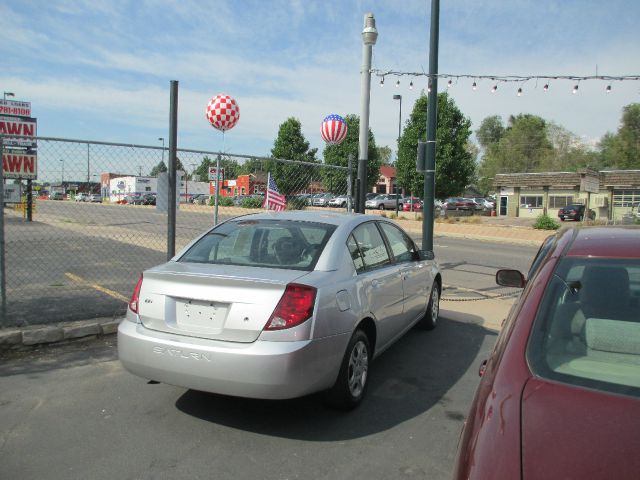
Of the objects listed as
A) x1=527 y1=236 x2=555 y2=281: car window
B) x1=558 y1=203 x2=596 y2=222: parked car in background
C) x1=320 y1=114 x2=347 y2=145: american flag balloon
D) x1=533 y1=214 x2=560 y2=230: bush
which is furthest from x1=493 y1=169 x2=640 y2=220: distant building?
x1=527 y1=236 x2=555 y2=281: car window

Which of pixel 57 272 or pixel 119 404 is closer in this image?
pixel 119 404

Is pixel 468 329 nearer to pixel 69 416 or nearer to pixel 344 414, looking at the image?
pixel 344 414

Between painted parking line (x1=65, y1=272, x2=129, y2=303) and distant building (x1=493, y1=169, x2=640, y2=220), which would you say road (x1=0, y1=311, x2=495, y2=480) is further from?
distant building (x1=493, y1=169, x2=640, y2=220)

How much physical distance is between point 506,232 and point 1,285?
2028 cm

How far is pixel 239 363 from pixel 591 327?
6.74ft

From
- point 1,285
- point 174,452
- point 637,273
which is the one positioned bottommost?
point 174,452

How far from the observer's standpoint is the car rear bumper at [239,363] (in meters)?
3.31

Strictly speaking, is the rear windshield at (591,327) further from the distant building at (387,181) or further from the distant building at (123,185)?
the distant building at (387,181)

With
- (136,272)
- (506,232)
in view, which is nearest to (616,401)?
(136,272)

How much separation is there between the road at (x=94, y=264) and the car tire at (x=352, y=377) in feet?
10.9

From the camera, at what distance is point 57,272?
9.27 m

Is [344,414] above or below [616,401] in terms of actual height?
below

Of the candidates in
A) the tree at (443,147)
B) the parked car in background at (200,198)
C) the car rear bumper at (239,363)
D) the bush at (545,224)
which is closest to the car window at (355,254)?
the car rear bumper at (239,363)

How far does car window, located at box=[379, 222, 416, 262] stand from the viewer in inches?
209
